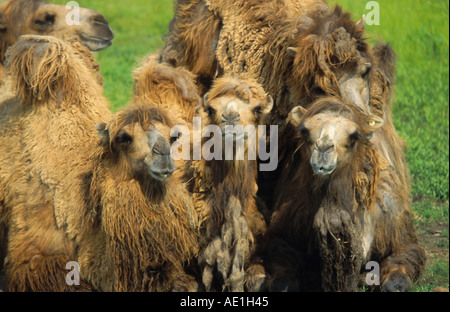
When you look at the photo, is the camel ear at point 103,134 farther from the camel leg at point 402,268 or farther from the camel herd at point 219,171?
the camel leg at point 402,268

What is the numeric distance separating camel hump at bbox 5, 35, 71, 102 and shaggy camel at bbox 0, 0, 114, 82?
112cm

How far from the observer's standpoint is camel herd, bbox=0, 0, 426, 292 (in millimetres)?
5875

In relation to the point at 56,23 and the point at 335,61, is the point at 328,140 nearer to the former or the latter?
the point at 335,61

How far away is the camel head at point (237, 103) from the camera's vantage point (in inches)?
233

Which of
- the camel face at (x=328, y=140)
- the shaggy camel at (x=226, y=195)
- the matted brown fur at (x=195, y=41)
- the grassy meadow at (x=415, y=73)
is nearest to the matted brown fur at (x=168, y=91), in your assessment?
the matted brown fur at (x=195, y=41)

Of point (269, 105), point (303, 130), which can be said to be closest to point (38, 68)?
point (269, 105)

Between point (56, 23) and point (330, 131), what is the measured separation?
11.2 ft

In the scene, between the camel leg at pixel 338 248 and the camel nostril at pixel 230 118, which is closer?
the camel nostril at pixel 230 118

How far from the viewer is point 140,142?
5840 mm

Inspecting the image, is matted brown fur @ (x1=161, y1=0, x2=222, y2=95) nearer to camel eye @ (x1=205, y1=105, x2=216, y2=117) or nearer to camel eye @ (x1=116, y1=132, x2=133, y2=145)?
camel eye @ (x1=205, y1=105, x2=216, y2=117)

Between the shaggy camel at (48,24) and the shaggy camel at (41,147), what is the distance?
1.02 metres

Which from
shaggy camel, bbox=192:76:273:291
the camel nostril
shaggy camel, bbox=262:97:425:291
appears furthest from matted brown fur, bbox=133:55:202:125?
shaggy camel, bbox=262:97:425:291

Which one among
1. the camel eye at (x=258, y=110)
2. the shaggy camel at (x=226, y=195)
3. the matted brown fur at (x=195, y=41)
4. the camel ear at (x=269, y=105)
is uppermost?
the matted brown fur at (x=195, y=41)
